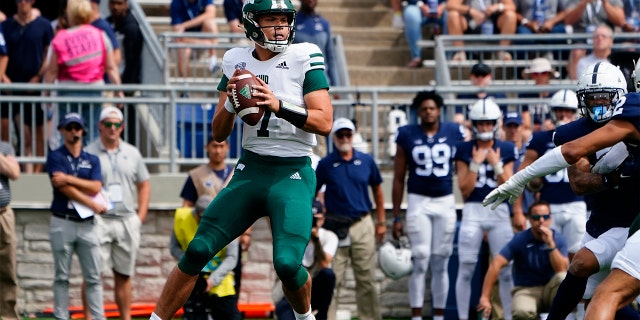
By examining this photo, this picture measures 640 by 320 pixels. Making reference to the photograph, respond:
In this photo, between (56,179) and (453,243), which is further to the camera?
(453,243)

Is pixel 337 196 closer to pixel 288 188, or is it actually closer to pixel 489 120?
pixel 489 120

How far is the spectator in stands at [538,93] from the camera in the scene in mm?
14844

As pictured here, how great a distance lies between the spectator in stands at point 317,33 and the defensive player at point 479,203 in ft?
8.75

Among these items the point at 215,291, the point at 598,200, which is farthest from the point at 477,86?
the point at 598,200

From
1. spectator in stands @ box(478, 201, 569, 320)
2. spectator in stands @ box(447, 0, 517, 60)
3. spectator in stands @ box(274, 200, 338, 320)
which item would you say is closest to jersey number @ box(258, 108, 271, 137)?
spectator in stands @ box(274, 200, 338, 320)

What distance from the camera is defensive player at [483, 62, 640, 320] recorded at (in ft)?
28.3

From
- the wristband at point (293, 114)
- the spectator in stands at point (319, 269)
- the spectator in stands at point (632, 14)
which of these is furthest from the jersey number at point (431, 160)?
the wristband at point (293, 114)

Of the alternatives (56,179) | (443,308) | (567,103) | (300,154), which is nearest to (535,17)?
(567,103)

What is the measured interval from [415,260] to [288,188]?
5.02m

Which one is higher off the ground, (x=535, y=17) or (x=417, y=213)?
(x=535, y=17)

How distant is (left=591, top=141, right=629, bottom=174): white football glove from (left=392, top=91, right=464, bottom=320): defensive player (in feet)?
13.4

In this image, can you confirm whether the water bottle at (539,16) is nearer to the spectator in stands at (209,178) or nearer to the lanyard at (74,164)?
the spectator in stands at (209,178)

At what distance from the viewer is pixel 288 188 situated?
29.3 ft

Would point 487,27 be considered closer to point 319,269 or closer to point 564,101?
point 564,101
